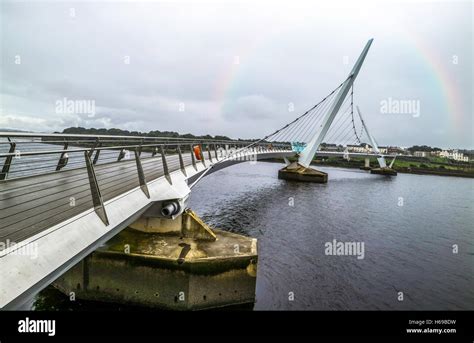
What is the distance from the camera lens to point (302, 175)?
48.1 metres

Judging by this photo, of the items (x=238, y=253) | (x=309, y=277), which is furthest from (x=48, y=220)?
(x=309, y=277)

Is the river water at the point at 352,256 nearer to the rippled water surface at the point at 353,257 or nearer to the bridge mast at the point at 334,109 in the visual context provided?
the rippled water surface at the point at 353,257

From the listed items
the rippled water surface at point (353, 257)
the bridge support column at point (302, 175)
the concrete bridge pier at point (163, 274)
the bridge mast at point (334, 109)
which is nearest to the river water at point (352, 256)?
the rippled water surface at point (353, 257)

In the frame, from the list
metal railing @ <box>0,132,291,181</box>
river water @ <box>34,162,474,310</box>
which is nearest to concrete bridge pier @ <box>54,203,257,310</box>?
river water @ <box>34,162,474,310</box>

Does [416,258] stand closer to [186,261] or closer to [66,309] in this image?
[186,261]

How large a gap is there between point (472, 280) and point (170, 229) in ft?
39.3

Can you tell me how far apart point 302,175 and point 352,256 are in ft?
113

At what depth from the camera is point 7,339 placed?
5.48 meters

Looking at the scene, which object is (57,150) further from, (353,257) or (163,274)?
(353,257)

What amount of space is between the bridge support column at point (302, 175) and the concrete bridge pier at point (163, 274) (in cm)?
4014

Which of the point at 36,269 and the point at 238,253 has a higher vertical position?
the point at 36,269

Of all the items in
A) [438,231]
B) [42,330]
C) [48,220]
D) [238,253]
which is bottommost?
[438,231]

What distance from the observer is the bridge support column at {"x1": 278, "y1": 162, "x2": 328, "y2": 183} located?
47.7 m

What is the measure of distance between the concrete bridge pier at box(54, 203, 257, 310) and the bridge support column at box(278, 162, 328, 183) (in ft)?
132
